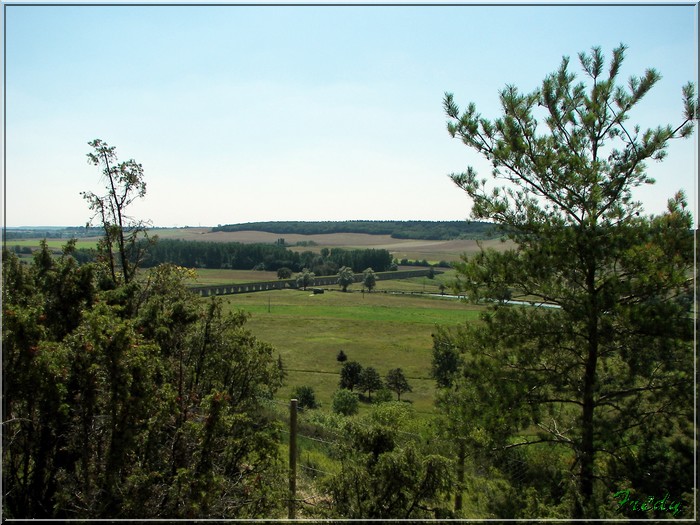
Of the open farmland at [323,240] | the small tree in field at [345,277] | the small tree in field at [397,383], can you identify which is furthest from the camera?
the small tree in field at [345,277]

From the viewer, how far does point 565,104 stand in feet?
19.5

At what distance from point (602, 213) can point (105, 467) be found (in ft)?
17.8

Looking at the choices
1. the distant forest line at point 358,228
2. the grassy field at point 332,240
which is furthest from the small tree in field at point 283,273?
the distant forest line at point 358,228

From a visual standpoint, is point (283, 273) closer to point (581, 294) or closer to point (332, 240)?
point (332, 240)

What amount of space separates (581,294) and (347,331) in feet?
121

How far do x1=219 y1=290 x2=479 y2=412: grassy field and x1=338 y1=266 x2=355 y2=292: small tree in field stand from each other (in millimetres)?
4594

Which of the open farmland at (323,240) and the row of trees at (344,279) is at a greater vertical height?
the open farmland at (323,240)

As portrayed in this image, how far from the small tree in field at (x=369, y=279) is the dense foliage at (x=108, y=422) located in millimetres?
56063

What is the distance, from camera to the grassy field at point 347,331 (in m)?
29.3

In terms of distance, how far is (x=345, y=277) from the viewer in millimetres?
66188

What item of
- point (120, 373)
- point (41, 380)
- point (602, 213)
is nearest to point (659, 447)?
point (602, 213)

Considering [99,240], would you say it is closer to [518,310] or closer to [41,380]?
[41,380]

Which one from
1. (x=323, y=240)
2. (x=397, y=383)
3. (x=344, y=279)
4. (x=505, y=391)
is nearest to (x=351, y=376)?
(x=397, y=383)
